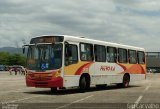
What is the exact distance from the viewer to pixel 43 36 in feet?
77.7

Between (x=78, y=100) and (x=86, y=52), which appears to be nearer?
(x=78, y=100)

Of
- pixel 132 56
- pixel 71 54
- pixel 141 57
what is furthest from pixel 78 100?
pixel 141 57

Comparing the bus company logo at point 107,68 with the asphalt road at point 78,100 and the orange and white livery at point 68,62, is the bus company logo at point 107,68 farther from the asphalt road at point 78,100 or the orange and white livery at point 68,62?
the asphalt road at point 78,100

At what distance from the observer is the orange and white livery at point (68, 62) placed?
893 inches

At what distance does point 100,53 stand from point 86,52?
6.83ft

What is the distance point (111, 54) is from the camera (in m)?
28.7

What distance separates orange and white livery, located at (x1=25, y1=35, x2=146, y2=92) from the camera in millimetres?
22683

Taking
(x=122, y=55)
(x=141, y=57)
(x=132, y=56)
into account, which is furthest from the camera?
(x=141, y=57)

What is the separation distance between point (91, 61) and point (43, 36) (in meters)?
3.53

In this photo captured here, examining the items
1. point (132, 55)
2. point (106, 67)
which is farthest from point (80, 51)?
point (132, 55)

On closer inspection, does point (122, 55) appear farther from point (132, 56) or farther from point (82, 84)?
point (82, 84)

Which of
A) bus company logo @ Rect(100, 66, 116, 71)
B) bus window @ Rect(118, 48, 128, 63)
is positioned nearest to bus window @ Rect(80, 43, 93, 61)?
bus company logo @ Rect(100, 66, 116, 71)

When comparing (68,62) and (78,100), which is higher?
(68,62)

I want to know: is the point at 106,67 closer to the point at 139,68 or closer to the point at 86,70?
the point at 86,70
